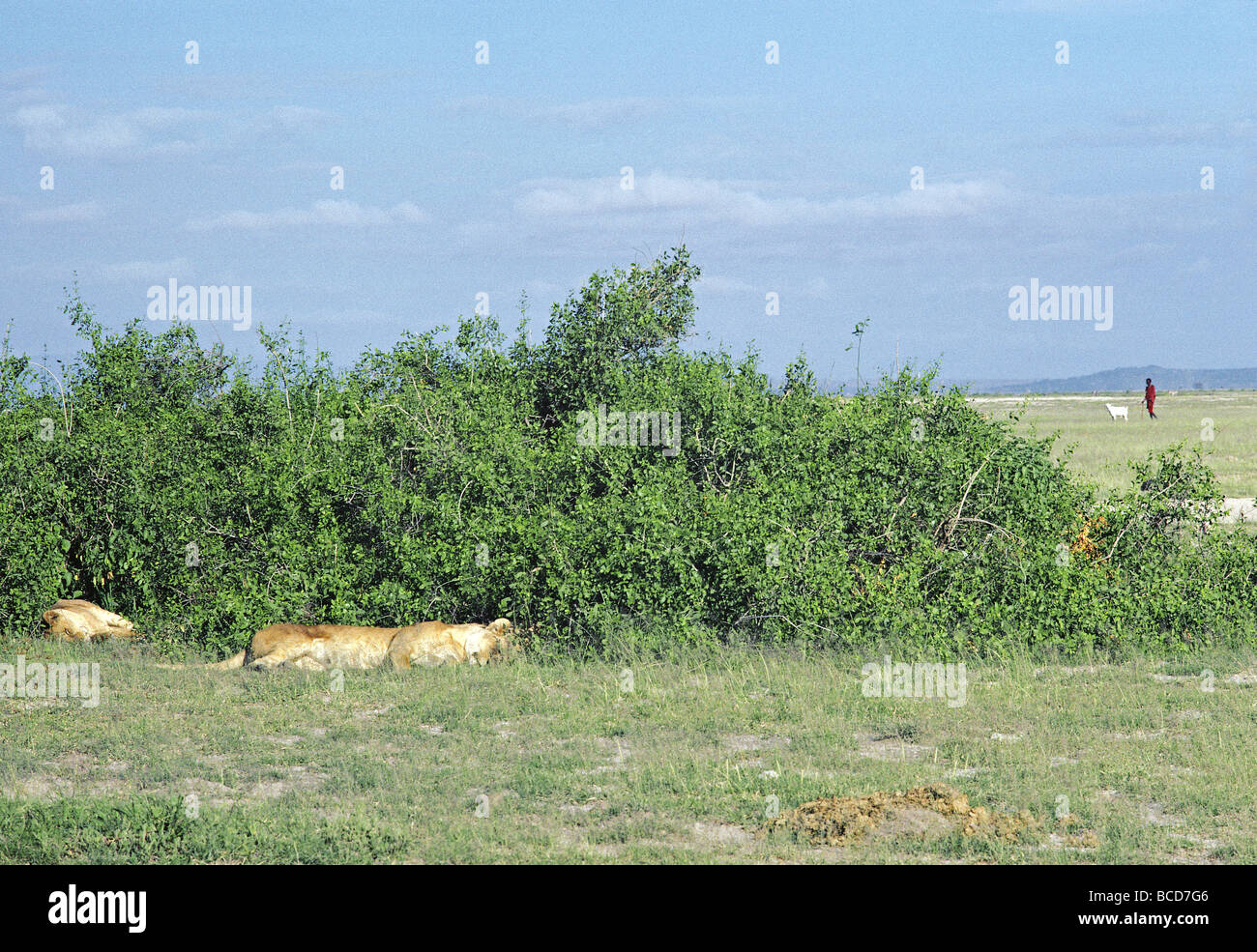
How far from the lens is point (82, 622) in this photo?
1237 cm

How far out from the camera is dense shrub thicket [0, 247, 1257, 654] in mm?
11281

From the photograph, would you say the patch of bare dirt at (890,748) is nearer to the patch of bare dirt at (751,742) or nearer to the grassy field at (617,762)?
the grassy field at (617,762)

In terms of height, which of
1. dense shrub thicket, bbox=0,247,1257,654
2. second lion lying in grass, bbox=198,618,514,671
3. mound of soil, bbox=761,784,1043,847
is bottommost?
mound of soil, bbox=761,784,1043,847

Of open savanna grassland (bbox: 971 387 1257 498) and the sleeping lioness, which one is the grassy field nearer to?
the sleeping lioness

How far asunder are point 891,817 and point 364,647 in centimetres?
574

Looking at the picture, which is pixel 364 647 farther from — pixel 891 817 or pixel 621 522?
pixel 891 817

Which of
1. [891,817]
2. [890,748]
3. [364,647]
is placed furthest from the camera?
[364,647]

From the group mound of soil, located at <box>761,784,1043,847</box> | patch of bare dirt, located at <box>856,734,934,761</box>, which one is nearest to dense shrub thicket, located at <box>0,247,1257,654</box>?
patch of bare dirt, located at <box>856,734,934,761</box>

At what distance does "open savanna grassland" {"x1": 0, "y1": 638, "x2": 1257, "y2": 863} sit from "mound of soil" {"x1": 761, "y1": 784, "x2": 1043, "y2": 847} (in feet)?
0.33

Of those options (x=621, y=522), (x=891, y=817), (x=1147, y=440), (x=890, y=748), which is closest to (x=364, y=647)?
(x=621, y=522)

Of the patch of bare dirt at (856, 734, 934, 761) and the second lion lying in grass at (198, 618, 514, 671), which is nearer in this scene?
the patch of bare dirt at (856, 734, 934, 761)

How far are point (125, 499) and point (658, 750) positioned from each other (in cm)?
738

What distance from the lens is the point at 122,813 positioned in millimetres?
6770
